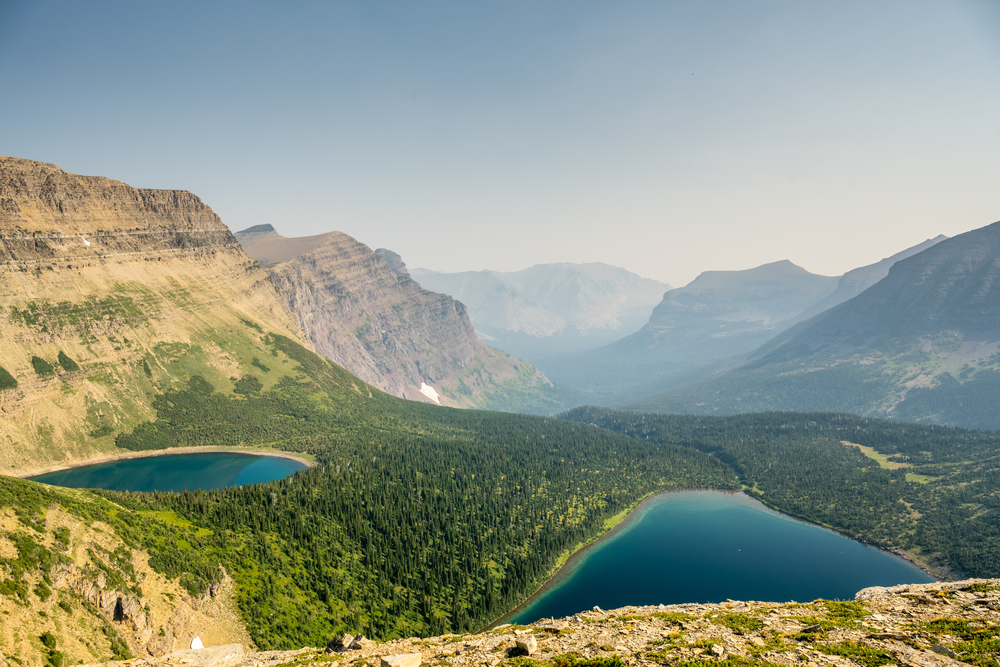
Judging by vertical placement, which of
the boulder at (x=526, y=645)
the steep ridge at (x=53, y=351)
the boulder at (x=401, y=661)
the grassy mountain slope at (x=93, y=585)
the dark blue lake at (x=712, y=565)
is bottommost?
the dark blue lake at (x=712, y=565)

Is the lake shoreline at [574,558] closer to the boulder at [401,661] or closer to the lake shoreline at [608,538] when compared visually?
the lake shoreline at [608,538]

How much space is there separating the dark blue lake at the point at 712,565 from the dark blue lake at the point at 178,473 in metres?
95.5

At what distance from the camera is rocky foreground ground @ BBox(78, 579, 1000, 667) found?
1531 inches

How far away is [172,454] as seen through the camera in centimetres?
17050

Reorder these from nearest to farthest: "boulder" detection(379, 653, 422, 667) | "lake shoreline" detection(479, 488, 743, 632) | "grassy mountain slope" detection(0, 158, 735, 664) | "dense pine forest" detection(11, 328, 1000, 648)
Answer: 1. "boulder" detection(379, 653, 422, 667)
2. "grassy mountain slope" detection(0, 158, 735, 664)
3. "dense pine forest" detection(11, 328, 1000, 648)
4. "lake shoreline" detection(479, 488, 743, 632)

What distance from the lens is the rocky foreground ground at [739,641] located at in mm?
38875

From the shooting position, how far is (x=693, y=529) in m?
166

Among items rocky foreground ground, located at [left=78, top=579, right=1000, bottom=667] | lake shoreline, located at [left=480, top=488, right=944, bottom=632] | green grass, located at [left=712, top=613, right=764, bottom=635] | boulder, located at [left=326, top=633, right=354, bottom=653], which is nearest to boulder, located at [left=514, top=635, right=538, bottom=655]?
rocky foreground ground, located at [left=78, top=579, right=1000, bottom=667]

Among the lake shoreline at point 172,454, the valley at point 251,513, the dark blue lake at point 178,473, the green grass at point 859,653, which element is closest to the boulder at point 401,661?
the green grass at point 859,653

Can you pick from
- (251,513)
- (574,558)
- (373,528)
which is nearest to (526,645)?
(251,513)

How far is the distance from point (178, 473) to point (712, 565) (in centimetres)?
16824

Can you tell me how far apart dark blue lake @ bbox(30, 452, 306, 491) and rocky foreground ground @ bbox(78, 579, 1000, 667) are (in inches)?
4261

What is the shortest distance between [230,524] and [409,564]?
4118 centimetres

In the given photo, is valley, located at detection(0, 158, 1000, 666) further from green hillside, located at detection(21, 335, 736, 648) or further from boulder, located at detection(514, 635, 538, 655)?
boulder, located at detection(514, 635, 538, 655)
